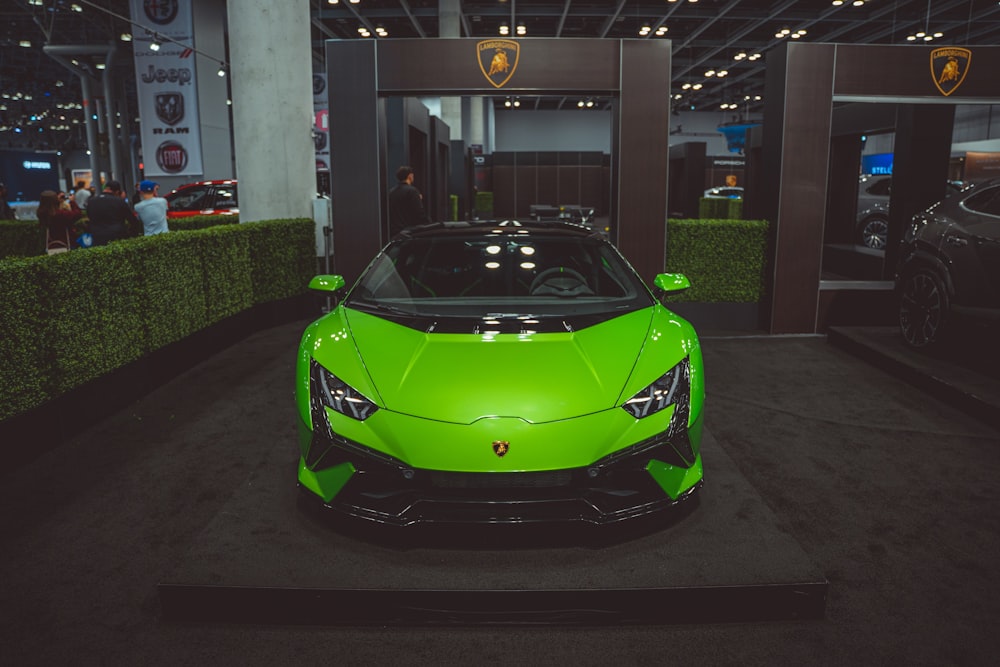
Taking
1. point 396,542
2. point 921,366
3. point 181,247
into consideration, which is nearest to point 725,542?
point 396,542

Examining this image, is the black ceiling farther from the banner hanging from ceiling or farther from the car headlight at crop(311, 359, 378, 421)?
the car headlight at crop(311, 359, 378, 421)

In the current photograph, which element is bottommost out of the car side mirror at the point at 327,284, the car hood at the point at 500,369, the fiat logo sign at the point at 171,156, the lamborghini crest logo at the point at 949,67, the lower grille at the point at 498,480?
the lower grille at the point at 498,480

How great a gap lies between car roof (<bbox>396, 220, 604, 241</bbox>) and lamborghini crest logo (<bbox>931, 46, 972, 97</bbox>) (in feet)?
19.9

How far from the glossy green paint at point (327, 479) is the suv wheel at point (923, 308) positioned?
5613 mm

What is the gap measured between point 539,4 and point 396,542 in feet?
74.4

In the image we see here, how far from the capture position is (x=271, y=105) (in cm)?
1010

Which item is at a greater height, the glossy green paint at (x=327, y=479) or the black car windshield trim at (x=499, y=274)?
the black car windshield trim at (x=499, y=274)

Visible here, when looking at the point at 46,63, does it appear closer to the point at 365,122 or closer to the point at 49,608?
the point at 365,122

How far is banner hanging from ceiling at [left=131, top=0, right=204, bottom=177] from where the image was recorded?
18.0 m

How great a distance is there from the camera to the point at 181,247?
6.71 meters

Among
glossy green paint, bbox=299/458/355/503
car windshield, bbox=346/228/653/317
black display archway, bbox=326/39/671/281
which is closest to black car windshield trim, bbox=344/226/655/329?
car windshield, bbox=346/228/653/317

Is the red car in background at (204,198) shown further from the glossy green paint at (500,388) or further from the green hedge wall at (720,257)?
the glossy green paint at (500,388)

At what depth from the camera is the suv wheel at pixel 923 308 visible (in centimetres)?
646

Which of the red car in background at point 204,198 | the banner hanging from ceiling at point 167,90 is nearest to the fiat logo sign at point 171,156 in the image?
the banner hanging from ceiling at point 167,90
